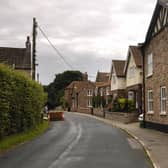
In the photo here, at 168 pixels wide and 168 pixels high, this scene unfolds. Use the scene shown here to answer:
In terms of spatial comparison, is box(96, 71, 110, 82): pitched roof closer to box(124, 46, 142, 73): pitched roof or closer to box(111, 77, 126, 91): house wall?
box(111, 77, 126, 91): house wall

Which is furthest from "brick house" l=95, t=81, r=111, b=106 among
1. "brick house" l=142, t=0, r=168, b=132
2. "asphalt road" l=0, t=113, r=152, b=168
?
"asphalt road" l=0, t=113, r=152, b=168

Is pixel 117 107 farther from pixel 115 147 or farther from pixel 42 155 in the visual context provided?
pixel 42 155

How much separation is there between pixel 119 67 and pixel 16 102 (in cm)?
3614

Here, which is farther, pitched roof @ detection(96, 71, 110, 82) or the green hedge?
pitched roof @ detection(96, 71, 110, 82)

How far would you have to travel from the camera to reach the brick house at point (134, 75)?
151ft

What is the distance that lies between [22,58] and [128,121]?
3536cm

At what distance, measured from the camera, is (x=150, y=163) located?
1329cm

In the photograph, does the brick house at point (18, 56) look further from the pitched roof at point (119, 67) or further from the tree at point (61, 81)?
the tree at point (61, 81)

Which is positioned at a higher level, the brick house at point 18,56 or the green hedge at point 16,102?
the brick house at point 18,56

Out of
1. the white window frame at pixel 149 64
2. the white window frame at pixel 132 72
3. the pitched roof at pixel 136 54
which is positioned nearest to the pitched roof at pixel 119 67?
the white window frame at pixel 132 72

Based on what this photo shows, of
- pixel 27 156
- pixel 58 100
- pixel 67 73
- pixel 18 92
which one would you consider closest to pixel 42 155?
pixel 27 156

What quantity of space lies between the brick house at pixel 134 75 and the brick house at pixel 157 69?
11916 mm

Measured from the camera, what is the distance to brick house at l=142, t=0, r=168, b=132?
26884 mm

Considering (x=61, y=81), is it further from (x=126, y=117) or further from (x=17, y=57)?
(x=126, y=117)
